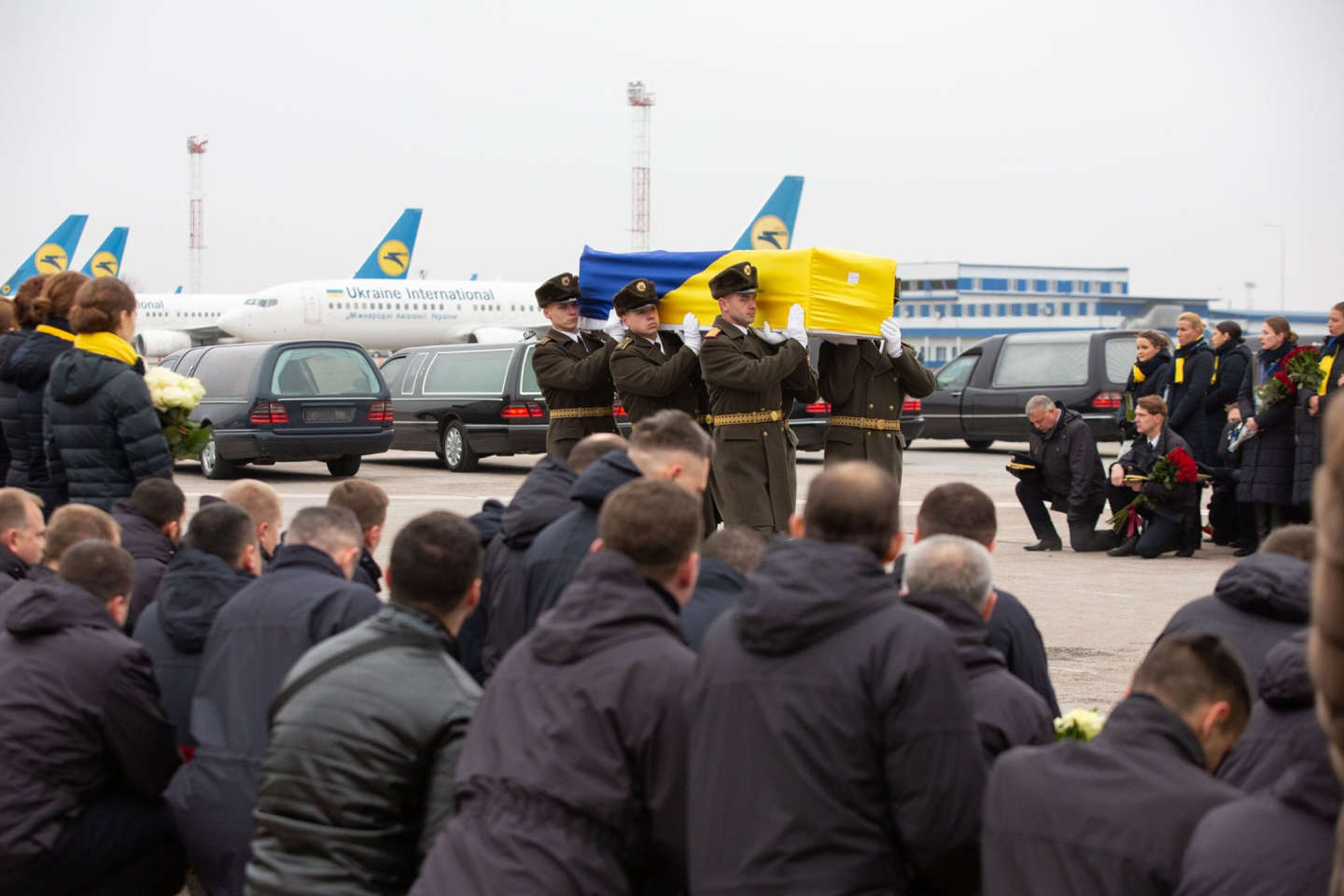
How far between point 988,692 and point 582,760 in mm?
1029

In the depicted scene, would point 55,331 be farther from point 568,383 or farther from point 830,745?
point 830,745

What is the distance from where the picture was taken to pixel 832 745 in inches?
125

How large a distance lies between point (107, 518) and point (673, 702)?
263 cm

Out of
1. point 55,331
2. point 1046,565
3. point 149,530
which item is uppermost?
point 55,331

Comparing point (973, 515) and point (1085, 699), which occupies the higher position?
point (973, 515)

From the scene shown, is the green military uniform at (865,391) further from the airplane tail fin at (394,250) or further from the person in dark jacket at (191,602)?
the airplane tail fin at (394,250)

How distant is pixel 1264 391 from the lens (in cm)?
1180

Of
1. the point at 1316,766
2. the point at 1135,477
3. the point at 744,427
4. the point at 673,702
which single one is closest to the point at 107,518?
the point at 673,702

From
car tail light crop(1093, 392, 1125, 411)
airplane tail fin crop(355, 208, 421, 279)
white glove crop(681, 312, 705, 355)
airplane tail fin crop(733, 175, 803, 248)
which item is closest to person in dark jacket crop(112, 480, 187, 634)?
white glove crop(681, 312, 705, 355)

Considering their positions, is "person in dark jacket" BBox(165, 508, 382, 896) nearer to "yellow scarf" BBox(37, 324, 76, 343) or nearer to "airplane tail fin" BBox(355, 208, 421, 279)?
"yellow scarf" BBox(37, 324, 76, 343)

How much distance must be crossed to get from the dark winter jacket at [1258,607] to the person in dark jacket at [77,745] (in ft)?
9.41

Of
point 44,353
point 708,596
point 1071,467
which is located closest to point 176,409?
point 44,353

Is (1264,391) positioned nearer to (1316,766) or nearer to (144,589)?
(144,589)

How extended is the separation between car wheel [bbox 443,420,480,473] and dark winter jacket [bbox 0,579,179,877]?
50.8 ft
